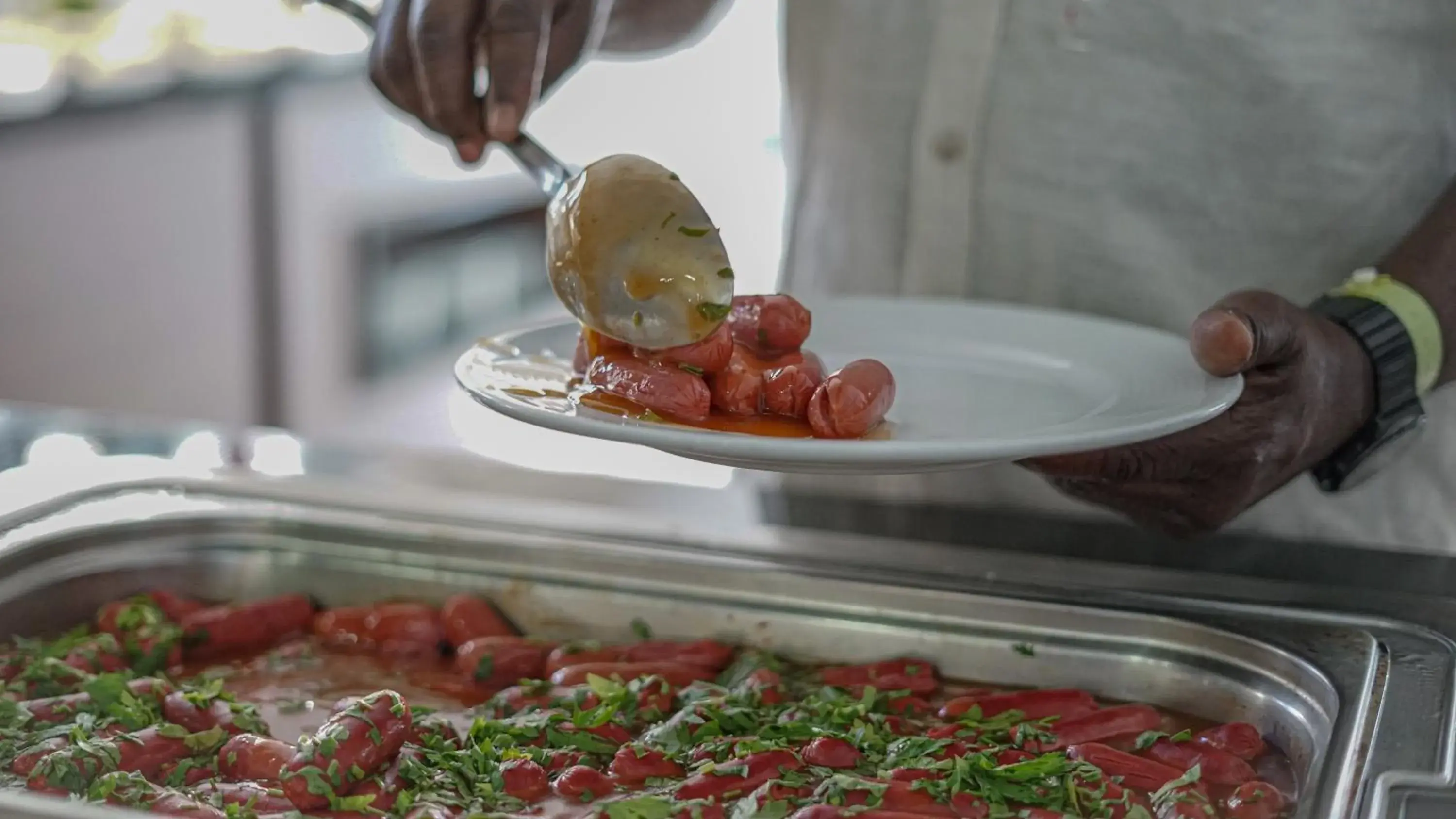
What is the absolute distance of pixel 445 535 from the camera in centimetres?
145

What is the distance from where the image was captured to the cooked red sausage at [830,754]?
114 centimetres

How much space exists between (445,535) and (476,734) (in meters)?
0.29

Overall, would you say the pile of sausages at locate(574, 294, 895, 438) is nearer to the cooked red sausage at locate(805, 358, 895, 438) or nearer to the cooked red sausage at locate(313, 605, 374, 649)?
the cooked red sausage at locate(805, 358, 895, 438)

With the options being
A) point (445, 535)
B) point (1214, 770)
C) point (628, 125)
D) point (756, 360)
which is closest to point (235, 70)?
point (628, 125)

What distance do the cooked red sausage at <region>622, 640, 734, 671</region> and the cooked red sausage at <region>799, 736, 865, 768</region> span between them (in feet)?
0.60

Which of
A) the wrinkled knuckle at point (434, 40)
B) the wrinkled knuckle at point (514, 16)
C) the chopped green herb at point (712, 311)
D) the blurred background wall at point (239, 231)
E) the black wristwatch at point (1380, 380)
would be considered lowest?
the blurred background wall at point (239, 231)

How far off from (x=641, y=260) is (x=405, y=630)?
451 millimetres

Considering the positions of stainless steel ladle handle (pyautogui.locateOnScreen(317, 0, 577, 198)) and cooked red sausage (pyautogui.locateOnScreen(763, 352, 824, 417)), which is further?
stainless steel ladle handle (pyautogui.locateOnScreen(317, 0, 577, 198))

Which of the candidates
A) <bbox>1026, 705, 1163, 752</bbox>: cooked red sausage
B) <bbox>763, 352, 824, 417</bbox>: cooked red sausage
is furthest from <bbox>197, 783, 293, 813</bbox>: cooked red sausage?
<bbox>1026, 705, 1163, 752</bbox>: cooked red sausage

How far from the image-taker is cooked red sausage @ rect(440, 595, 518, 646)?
1.38 m

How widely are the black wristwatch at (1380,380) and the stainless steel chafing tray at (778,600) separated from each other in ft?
0.62

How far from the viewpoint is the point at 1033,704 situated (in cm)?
124

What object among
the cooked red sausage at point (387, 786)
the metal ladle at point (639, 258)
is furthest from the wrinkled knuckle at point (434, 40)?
the cooked red sausage at point (387, 786)

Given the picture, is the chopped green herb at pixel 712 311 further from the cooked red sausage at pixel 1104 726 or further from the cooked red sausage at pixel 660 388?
the cooked red sausage at pixel 1104 726
